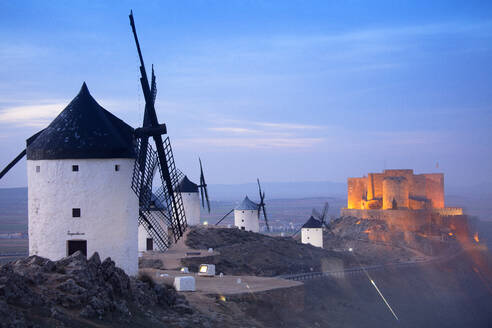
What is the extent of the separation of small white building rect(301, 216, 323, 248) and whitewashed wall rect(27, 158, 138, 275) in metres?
38.1

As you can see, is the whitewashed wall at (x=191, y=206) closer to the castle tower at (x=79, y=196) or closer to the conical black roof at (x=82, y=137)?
the conical black roof at (x=82, y=137)

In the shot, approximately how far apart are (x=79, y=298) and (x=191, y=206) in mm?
37270

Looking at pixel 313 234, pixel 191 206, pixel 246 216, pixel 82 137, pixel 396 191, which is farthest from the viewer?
pixel 396 191

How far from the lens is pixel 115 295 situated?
55.0ft

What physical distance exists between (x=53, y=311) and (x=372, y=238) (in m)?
56.2

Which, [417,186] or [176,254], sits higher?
[417,186]

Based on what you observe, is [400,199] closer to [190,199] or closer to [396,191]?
[396,191]

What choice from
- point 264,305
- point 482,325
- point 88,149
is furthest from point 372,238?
point 88,149

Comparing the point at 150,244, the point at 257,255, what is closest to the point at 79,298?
the point at 150,244

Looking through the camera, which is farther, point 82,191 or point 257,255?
point 257,255

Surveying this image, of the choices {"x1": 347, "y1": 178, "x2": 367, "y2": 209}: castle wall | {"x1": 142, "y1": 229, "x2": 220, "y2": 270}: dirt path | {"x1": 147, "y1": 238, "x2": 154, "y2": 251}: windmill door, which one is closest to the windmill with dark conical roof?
Answer: {"x1": 142, "y1": 229, "x2": 220, "y2": 270}: dirt path

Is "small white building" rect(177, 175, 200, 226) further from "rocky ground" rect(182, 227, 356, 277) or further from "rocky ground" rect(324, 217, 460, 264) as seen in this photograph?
"rocky ground" rect(324, 217, 460, 264)

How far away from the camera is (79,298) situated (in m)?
15.2

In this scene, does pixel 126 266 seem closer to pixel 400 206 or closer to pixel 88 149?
pixel 88 149
